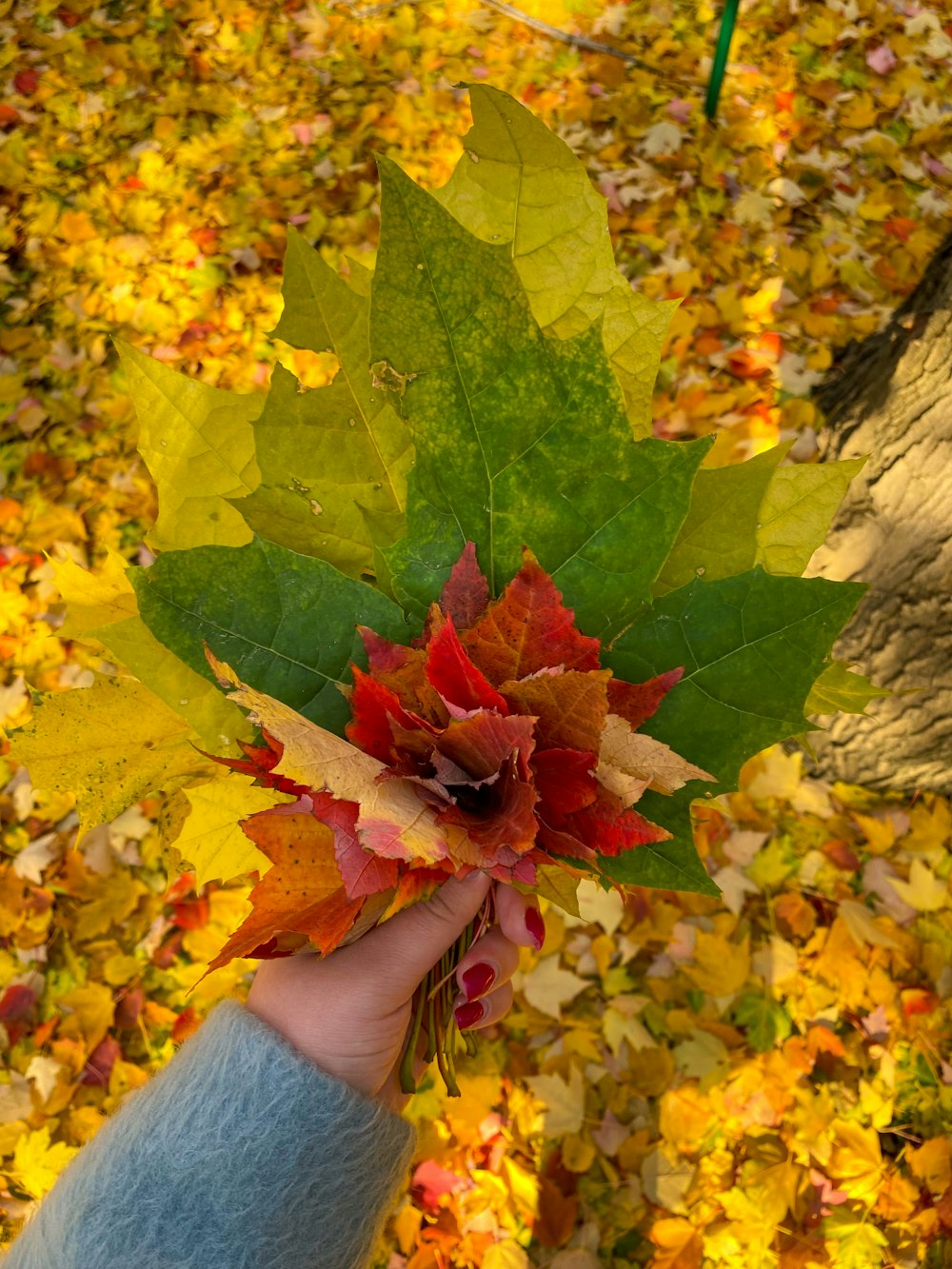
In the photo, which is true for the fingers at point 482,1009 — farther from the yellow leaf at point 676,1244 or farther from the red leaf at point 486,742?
the yellow leaf at point 676,1244

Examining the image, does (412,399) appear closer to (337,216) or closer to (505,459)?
(505,459)

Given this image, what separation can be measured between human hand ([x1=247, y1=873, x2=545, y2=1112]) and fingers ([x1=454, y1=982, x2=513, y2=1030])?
6 centimetres

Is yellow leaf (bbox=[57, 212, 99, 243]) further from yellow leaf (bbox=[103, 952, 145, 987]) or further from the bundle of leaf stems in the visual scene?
the bundle of leaf stems

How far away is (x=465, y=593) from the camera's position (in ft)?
2.00

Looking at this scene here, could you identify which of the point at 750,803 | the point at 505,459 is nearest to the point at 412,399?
the point at 505,459

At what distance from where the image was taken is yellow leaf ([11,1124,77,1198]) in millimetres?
1691

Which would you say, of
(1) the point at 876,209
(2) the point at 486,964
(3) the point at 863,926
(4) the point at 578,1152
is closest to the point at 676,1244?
(4) the point at 578,1152

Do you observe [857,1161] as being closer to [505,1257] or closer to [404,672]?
[505,1257]

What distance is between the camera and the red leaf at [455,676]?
1.82ft

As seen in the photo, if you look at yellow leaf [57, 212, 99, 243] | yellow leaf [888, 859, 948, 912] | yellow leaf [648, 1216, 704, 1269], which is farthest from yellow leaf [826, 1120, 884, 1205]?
yellow leaf [57, 212, 99, 243]

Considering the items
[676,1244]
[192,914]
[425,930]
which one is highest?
[425,930]

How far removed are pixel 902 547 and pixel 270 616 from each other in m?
1.39

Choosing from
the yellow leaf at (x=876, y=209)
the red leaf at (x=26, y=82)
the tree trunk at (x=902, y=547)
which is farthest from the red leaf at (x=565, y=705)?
the red leaf at (x=26, y=82)

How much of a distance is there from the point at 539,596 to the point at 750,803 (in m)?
1.57
